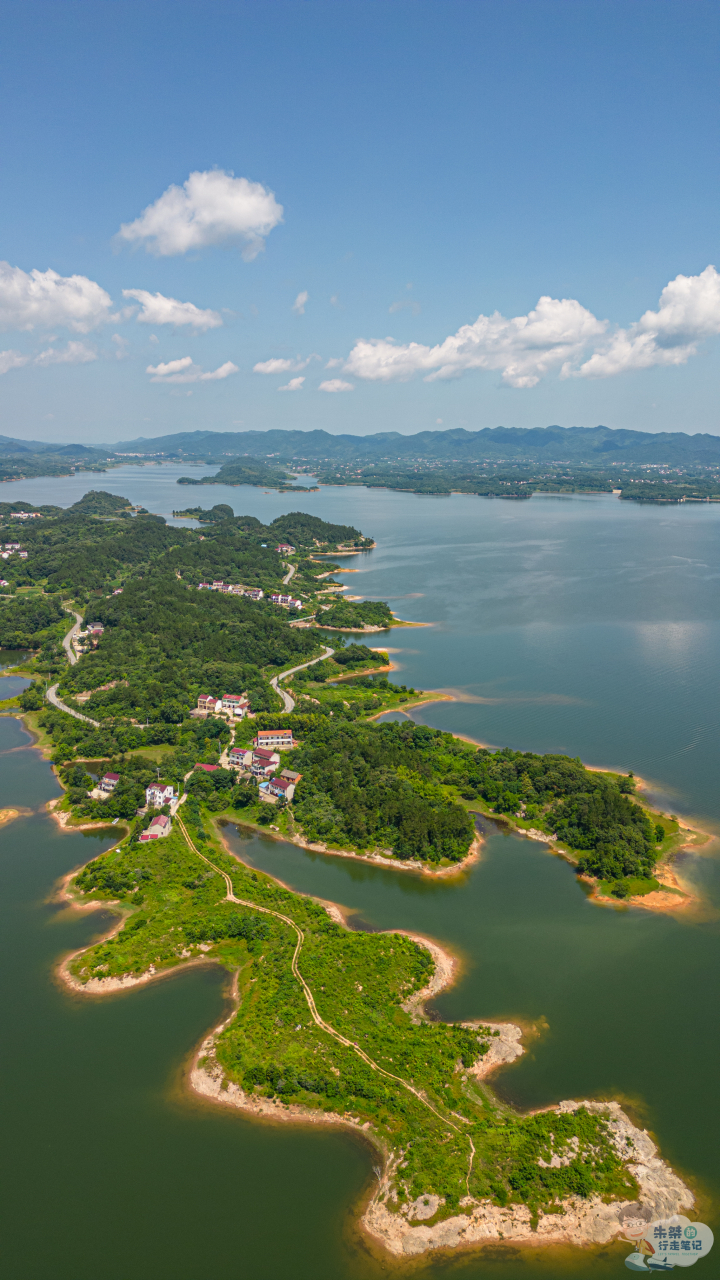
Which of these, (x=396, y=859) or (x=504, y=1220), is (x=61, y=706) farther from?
(x=504, y=1220)

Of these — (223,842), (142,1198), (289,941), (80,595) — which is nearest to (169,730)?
(223,842)

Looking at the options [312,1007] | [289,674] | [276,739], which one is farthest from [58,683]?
[312,1007]

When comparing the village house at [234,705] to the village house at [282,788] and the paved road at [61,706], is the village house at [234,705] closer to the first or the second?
the paved road at [61,706]

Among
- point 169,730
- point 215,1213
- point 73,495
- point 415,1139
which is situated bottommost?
point 215,1213

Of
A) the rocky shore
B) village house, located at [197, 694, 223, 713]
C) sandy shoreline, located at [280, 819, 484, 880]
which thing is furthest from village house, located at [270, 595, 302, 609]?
the rocky shore

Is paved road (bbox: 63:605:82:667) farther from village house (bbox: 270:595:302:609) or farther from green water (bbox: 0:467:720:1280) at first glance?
village house (bbox: 270:595:302:609)

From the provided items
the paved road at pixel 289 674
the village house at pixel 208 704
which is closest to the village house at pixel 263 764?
the paved road at pixel 289 674

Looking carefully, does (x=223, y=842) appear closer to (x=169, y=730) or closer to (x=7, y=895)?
(x=7, y=895)
